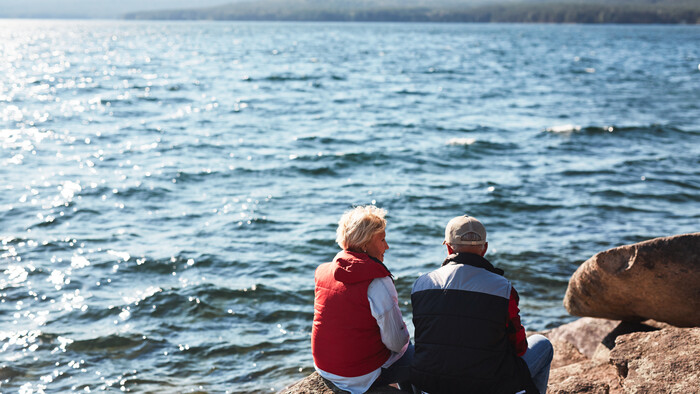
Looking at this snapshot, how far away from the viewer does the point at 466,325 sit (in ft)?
14.7

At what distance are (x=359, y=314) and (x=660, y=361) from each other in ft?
8.96

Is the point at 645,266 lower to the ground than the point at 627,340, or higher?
higher

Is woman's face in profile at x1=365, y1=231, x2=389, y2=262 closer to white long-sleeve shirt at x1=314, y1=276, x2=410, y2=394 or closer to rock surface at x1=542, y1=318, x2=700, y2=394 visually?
white long-sleeve shirt at x1=314, y1=276, x2=410, y2=394

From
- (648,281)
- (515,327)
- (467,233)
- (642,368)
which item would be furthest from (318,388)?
(648,281)

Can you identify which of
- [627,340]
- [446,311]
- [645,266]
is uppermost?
[446,311]

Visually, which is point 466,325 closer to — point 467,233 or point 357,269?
point 467,233

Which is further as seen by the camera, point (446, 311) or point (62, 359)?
point (62, 359)

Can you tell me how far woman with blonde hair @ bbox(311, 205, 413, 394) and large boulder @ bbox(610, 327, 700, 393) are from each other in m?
2.02

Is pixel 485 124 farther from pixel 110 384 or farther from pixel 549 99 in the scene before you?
pixel 110 384

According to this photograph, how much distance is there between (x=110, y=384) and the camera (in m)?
8.05

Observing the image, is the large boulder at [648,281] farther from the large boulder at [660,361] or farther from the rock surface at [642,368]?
the large boulder at [660,361]

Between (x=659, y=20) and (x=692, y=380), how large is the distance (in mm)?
217558

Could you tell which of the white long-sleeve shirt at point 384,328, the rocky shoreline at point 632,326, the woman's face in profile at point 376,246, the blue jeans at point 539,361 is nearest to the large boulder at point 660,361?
the rocky shoreline at point 632,326

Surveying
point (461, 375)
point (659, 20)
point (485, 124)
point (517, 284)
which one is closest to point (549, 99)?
point (485, 124)
